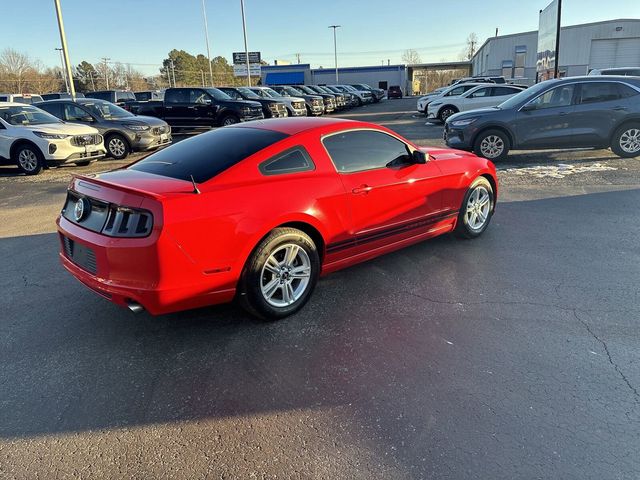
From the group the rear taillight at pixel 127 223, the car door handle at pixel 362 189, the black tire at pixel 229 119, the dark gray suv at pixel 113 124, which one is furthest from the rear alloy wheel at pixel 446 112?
the rear taillight at pixel 127 223

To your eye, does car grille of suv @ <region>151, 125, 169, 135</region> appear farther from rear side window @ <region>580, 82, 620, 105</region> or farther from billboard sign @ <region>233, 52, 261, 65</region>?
billboard sign @ <region>233, 52, 261, 65</region>

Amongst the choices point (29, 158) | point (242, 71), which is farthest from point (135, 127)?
point (242, 71)

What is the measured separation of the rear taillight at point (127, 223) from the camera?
121 inches

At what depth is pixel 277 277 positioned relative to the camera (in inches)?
146

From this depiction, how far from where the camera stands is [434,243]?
5.55 meters

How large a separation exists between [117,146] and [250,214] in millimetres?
10909

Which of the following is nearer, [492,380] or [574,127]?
[492,380]

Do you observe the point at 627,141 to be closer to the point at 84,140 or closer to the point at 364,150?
the point at 364,150

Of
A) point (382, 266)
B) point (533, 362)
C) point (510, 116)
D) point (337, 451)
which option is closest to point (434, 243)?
point (382, 266)

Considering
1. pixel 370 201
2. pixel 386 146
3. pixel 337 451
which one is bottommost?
pixel 337 451

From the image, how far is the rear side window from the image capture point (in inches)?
403

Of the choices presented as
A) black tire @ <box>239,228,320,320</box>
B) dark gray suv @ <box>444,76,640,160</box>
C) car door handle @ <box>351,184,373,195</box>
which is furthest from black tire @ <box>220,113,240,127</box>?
black tire @ <box>239,228,320,320</box>

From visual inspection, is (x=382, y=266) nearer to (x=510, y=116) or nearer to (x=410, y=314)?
(x=410, y=314)

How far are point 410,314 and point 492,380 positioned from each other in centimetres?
98
